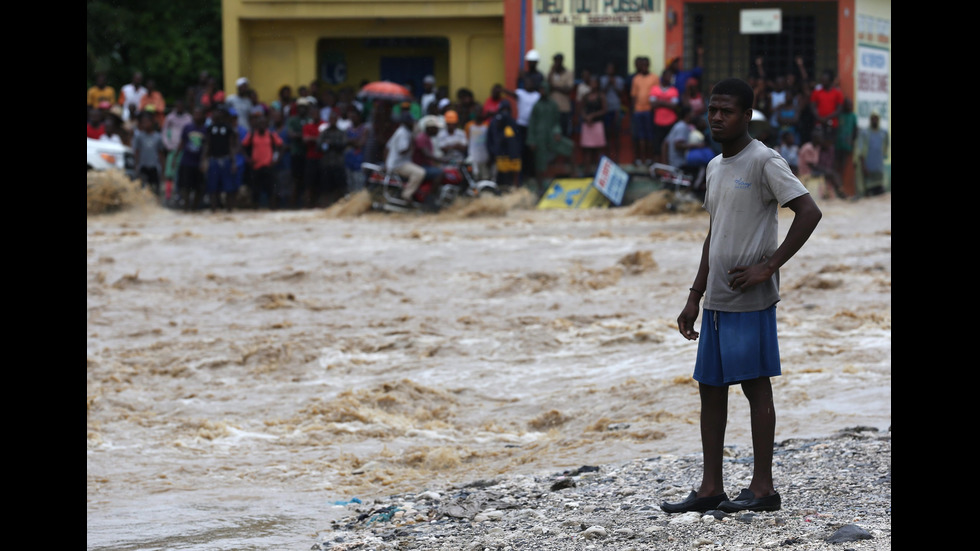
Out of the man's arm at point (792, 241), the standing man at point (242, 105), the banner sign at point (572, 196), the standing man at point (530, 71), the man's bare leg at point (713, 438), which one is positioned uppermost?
the standing man at point (530, 71)

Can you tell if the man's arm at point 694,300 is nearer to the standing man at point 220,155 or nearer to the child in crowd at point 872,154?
the standing man at point 220,155

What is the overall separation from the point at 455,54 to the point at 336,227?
7872 millimetres

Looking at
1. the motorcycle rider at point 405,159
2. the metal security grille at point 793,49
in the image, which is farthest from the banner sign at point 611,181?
the metal security grille at point 793,49

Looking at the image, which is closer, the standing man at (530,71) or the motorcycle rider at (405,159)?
the motorcycle rider at (405,159)

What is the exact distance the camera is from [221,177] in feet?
62.9

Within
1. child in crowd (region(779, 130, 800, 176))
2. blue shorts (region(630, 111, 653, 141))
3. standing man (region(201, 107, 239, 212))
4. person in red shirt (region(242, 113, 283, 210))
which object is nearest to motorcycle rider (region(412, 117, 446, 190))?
person in red shirt (region(242, 113, 283, 210))

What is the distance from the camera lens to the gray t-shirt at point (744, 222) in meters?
4.39

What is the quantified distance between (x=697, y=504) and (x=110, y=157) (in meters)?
16.0

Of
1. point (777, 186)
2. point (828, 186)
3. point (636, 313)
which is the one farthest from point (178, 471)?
point (828, 186)

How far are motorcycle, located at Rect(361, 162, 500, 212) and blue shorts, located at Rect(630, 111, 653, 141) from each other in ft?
8.80

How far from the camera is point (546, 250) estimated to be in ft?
48.8

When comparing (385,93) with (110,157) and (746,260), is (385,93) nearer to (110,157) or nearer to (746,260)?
(110,157)

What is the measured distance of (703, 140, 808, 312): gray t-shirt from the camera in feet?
14.4

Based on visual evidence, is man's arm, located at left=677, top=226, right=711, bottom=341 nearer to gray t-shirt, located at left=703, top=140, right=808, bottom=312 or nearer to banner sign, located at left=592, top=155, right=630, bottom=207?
gray t-shirt, located at left=703, top=140, right=808, bottom=312
